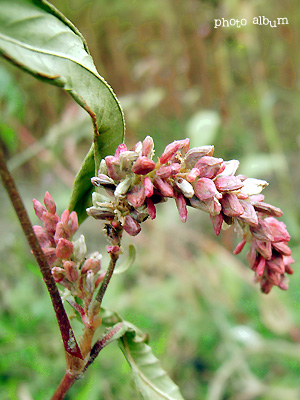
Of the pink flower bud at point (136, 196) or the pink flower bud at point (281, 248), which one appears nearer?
the pink flower bud at point (136, 196)

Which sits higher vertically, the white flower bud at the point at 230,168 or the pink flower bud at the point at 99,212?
the white flower bud at the point at 230,168

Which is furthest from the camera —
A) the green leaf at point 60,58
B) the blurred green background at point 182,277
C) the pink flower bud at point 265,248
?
the blurred green background at point 182,277

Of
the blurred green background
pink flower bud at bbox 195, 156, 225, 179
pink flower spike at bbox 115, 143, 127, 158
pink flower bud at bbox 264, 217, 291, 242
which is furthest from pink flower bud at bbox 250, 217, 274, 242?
the blurred green background

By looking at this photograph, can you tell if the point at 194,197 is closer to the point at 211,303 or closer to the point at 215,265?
the point at 211,303

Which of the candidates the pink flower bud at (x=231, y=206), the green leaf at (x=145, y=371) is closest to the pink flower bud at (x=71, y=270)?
the green leaf at (x=145, y=371)

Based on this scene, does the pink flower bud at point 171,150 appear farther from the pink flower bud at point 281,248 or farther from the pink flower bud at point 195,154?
the pink flower bud at point 281,248

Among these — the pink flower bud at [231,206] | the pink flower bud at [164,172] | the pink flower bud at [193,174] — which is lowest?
the pink flower bud at [231,206]

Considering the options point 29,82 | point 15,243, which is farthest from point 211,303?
point 29,82
